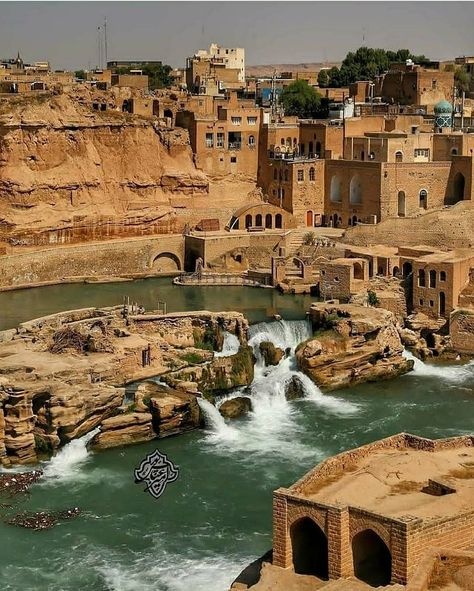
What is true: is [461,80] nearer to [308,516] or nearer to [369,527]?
[308,516]

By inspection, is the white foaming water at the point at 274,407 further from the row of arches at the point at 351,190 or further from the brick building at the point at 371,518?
the row of arches at the point at 351,190

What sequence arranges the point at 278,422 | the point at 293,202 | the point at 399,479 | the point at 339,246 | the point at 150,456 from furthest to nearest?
the point at 293,202
the point at 339,246
the point at 278,422
the point at 150,456
the point at 399,479

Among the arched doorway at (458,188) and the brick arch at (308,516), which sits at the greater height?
the arched doorway at (458,188)

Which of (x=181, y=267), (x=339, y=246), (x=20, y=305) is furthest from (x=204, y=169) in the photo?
(x=20, y=305)

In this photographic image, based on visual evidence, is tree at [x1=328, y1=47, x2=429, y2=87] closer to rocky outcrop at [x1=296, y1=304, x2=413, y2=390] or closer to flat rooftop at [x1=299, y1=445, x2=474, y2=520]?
rocky outcrop at [x1=296, y1=304, x2=413, y2=390]

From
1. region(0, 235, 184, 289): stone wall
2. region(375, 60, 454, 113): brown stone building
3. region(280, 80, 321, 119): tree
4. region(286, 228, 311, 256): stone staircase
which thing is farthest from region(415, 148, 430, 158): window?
region(280, 80, 321, 119): tree

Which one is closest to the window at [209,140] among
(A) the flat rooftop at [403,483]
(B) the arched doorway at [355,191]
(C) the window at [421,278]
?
(B) the arched doorway at [355,191]

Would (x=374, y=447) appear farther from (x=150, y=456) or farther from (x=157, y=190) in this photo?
(x=157, y=190)
